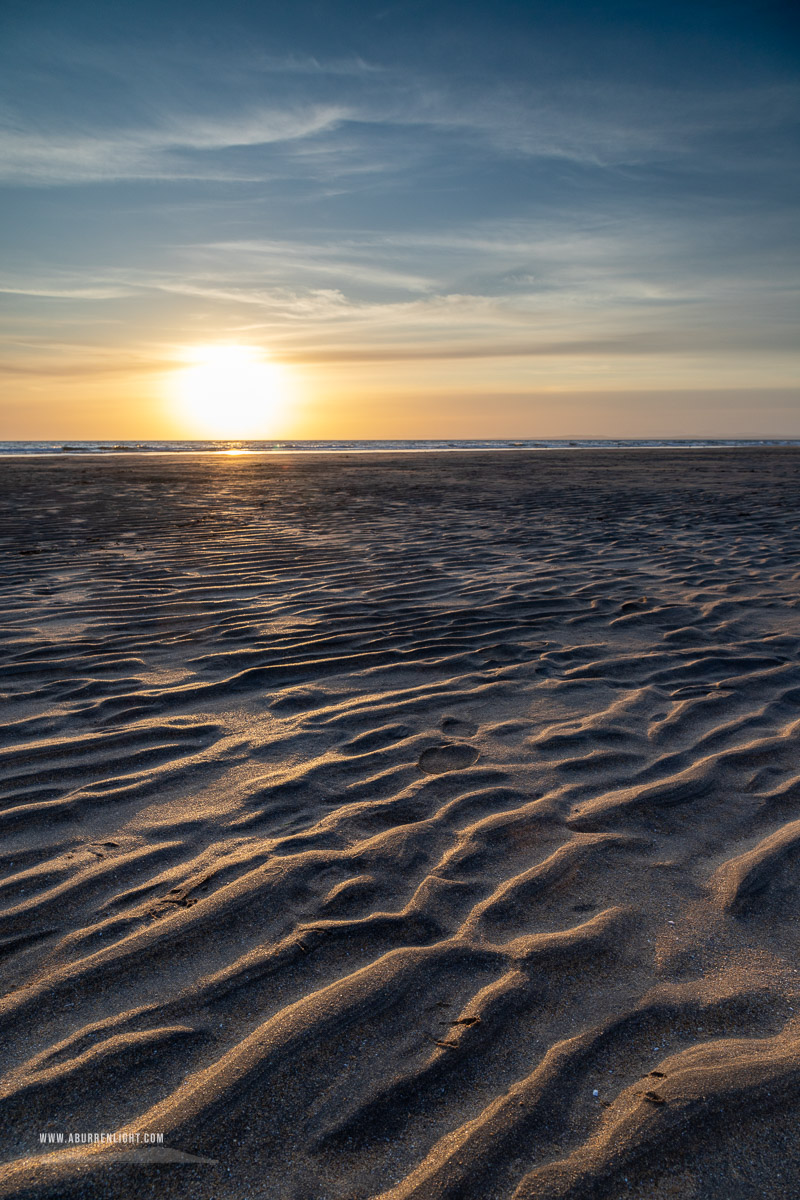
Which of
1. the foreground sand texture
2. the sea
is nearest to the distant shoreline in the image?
the sea

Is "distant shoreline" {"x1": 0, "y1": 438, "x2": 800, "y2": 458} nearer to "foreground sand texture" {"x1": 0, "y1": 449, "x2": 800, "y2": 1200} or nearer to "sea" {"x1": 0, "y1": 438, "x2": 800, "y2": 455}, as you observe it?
"sea" {"x1": 0, "y1": 438, "x2": 800, "y2": 455}

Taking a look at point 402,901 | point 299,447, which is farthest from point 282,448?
point 402,901

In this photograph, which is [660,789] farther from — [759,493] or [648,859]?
[759,493]

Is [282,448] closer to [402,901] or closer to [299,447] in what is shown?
[299,447]

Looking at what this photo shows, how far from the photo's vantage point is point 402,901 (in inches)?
87.5

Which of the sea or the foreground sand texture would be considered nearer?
the foreground sand texture

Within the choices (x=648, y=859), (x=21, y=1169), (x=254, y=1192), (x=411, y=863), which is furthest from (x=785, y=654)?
(x=21, y=1169)

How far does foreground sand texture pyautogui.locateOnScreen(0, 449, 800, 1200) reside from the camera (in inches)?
59.4

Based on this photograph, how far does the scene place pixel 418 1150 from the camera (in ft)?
4.86

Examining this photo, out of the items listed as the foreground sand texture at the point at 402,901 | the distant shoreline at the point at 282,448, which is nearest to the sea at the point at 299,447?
the distant shoreline at the point at 282,448

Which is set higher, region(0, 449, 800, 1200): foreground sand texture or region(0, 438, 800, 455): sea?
region(0, 438, 800, 455): sea

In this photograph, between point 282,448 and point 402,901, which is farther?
point 282,448

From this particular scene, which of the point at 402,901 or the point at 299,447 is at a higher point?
the point at 299,447

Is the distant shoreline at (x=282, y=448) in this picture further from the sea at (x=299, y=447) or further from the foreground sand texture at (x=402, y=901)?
the foreground sand texture at (x=402, y=901)
